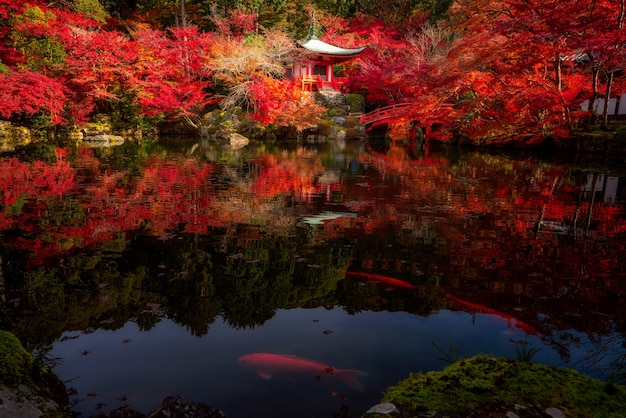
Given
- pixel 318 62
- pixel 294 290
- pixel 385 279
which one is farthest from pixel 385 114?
pixel 294 290

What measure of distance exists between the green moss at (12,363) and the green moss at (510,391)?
2.07 m

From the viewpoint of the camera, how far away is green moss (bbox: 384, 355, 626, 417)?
2.25m

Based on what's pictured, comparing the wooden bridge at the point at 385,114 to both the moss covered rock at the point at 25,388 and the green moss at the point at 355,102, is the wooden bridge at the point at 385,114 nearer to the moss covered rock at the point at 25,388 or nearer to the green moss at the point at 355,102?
the green moss at the point at 355,102

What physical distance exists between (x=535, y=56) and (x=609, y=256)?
14.0 m

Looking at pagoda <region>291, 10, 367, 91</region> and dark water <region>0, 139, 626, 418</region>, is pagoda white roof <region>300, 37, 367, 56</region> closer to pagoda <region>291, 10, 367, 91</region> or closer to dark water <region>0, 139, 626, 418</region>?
pagoda <region>291, 10, 367, 91</region>

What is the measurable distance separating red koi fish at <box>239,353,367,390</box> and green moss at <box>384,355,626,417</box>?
831 mm

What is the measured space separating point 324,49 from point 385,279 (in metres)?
32.7

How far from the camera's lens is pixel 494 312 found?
437cm

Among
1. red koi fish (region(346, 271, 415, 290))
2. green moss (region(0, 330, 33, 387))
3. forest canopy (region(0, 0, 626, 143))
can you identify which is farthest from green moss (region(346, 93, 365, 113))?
green moss (region(0, 330, 33, 387))

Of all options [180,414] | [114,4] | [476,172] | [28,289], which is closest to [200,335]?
[180,414]

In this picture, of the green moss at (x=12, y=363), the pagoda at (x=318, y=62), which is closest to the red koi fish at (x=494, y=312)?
the green moss at (x=12, y=363)

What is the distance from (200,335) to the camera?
3.96 m

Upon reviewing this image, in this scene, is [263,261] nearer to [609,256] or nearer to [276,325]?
[276,325]

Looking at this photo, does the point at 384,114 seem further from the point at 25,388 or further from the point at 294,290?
the point at 25,388
